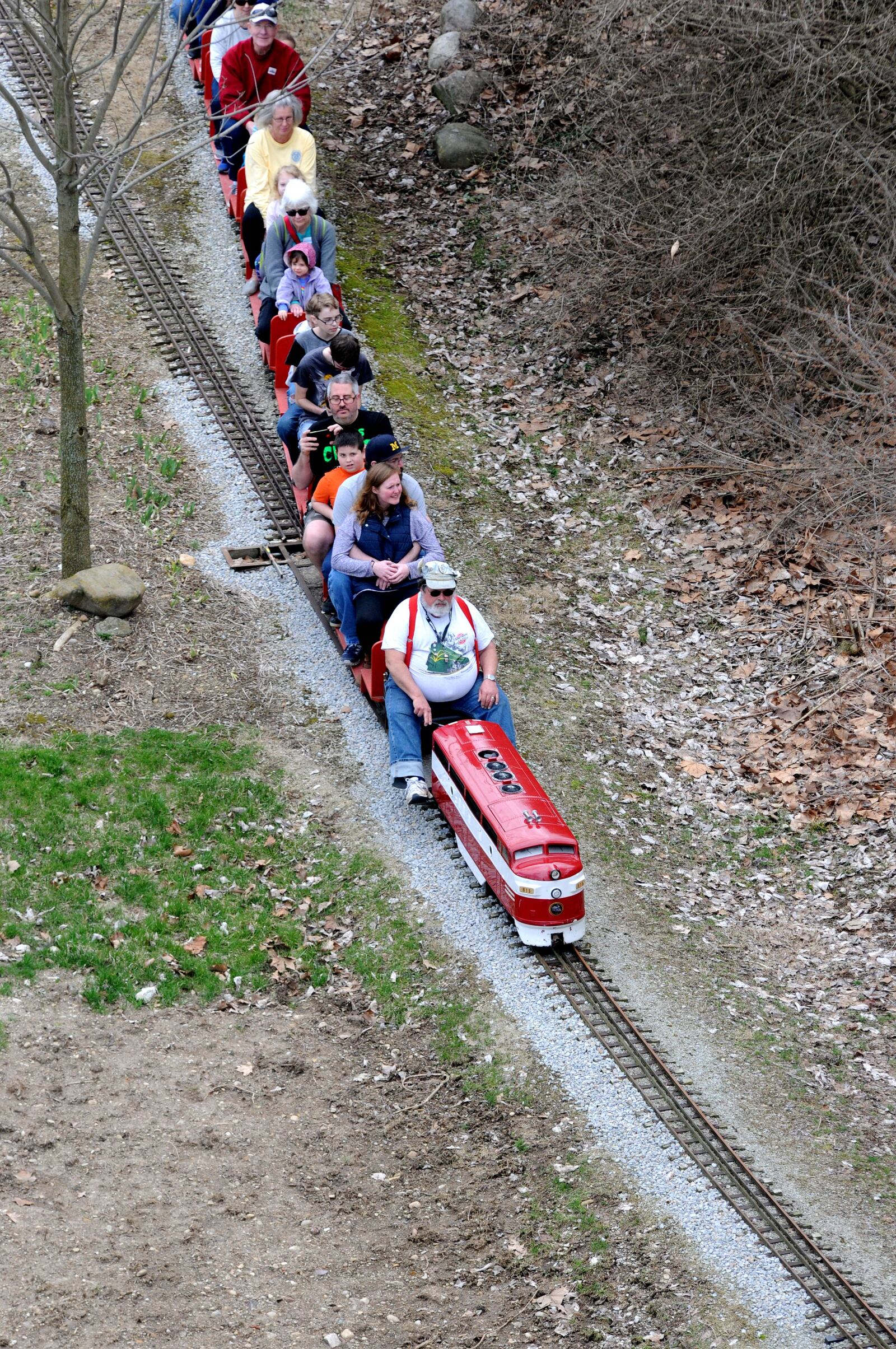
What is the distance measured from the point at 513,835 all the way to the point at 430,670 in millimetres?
1697

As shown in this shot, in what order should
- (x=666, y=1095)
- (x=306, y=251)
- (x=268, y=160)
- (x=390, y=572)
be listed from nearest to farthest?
(x=666, y=1095) < (x=390, y=572) < (x=306, y=251) < (x=268, y=160)

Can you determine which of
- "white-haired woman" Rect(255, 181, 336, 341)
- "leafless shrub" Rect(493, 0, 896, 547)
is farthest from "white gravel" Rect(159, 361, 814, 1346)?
"leafless shrub" Rect(493, 0, 896, 547)

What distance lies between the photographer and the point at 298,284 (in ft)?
45.8

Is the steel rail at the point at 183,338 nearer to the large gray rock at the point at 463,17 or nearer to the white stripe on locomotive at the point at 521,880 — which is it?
the white stripe on locomotive at the point at 521,880

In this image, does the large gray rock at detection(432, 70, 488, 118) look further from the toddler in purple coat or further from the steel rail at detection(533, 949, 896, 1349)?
the steel rail at detection(533, 949, 896, 1349)

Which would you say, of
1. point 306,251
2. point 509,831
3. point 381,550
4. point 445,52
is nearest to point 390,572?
point 381,550

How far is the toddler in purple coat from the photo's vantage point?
1386 cm

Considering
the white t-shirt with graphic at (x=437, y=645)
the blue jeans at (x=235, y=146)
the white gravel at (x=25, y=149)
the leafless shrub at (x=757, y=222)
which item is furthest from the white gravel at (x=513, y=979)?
the white gravel at (x=25, y=149)

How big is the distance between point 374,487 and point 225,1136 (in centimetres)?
480

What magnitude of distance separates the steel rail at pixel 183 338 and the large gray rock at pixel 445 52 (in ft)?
16.4

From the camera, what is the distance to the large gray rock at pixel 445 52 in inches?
795

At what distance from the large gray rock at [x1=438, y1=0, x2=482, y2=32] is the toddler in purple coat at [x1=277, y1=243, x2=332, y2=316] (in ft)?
27.0

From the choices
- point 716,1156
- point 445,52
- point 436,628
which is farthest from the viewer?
point 445,52

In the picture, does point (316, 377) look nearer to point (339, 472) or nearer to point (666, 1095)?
point (339, 472)
